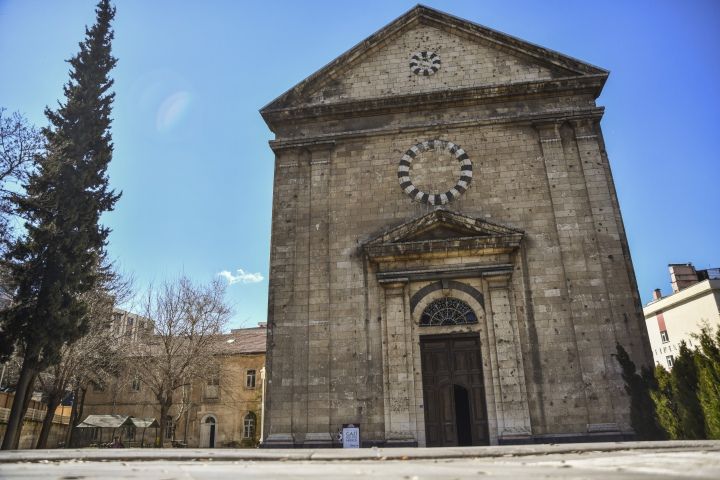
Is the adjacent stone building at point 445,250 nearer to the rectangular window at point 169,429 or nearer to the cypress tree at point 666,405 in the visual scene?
the cypress tree at point 666,405

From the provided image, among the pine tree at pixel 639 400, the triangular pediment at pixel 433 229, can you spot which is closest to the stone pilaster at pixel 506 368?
the triangular pediment at pixel 433 229

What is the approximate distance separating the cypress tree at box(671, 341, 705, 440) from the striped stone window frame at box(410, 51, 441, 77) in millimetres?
12538

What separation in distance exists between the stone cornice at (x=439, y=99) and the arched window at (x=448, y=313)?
7298mm

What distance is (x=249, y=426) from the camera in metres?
38.9

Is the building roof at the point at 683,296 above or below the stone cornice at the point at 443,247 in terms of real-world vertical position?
above

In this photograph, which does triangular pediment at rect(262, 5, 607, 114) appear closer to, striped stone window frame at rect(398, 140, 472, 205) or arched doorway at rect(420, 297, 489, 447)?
striped stone window frame at rect(398, 140, 472, 205)

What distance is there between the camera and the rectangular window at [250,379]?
3984 centimetres

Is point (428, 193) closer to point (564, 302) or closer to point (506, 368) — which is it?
point (564, 302)

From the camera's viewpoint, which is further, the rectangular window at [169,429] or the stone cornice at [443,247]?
the rectangular window at [169,429]

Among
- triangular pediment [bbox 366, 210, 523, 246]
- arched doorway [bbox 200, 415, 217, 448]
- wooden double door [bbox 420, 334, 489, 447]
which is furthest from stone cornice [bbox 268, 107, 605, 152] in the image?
arched doorway [bbox 200, 415, 217, 448]

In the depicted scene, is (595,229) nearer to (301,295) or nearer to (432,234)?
(432,234)

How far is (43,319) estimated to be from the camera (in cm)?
1650

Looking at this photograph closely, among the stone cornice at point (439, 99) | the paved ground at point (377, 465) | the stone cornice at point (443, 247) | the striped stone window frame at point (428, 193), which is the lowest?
the paved ground at point (377, 465)

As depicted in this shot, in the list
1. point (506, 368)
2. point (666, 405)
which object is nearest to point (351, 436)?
point (506, 368)
